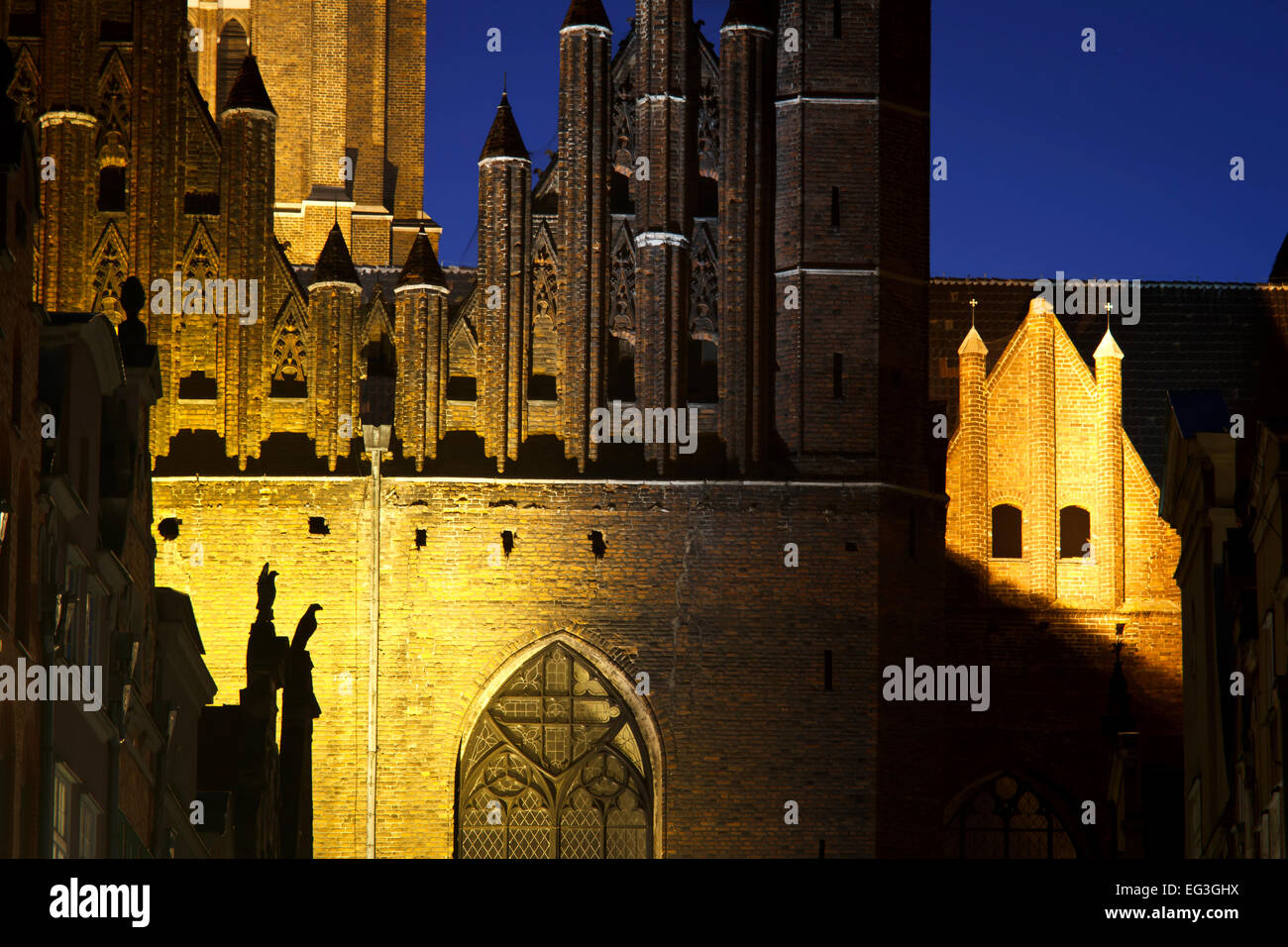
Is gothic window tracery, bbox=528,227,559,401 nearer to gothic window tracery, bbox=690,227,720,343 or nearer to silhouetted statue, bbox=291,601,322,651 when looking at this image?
gothic window tracery, bbox=690,227,720,343

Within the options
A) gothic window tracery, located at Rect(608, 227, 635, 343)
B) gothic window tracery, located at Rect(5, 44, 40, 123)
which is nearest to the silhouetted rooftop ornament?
gothic window tracery, located at Rect(5, 44, 40, 123)

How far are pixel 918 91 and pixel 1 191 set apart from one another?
1934 cm

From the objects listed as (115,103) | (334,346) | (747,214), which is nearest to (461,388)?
(334,346)

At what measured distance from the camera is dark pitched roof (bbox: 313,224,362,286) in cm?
3300

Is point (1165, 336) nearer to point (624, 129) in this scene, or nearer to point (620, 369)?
point (620, 369)

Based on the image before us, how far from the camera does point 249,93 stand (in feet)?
111

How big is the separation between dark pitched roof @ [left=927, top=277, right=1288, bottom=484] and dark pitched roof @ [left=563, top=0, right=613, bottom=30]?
680 cm

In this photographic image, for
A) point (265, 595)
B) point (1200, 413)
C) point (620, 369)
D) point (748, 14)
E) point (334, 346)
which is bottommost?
point (265, 595)

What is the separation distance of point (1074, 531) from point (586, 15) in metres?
8.93

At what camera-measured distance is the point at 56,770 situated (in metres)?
17.2

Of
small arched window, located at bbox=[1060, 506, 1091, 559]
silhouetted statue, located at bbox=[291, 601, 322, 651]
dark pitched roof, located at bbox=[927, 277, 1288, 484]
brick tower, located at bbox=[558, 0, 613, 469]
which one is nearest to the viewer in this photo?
silhouetted statue, located at bbox=[291, 601, 322, 651]

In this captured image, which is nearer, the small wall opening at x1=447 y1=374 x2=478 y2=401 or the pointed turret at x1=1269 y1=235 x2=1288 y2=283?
the small wall opening at x1=447 y1=374 x2=478 y2=401
